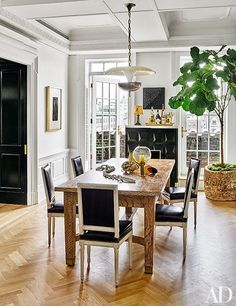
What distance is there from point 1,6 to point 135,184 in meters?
2.83

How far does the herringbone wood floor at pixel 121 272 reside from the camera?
3070 mm

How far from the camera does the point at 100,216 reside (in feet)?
10.8

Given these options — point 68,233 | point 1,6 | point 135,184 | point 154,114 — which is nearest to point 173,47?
point 154,114

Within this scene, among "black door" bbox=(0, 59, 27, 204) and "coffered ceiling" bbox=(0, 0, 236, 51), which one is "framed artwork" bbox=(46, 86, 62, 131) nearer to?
"black door" bbox=(0, 59, 27, 204)

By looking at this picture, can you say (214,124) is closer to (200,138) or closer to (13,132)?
(200,138)

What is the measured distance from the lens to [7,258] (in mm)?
3936

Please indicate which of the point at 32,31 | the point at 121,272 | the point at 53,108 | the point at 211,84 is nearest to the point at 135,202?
the point at 121,272

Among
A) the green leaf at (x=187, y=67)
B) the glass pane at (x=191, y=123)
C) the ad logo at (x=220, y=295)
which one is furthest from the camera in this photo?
the glass pane at (x=191, y=123)

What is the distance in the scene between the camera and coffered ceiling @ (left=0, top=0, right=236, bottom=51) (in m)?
4.65

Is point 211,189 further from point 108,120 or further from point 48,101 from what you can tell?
point 48,101

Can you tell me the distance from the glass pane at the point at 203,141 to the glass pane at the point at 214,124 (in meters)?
0.16

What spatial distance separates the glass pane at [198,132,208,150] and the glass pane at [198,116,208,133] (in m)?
0.09

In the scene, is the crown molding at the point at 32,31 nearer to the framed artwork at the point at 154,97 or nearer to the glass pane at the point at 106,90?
the glass pane at the point at 106,90

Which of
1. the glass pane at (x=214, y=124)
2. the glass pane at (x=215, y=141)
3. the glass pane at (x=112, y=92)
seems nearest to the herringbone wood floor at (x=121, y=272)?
the glass pane at (x=215, y=141)
